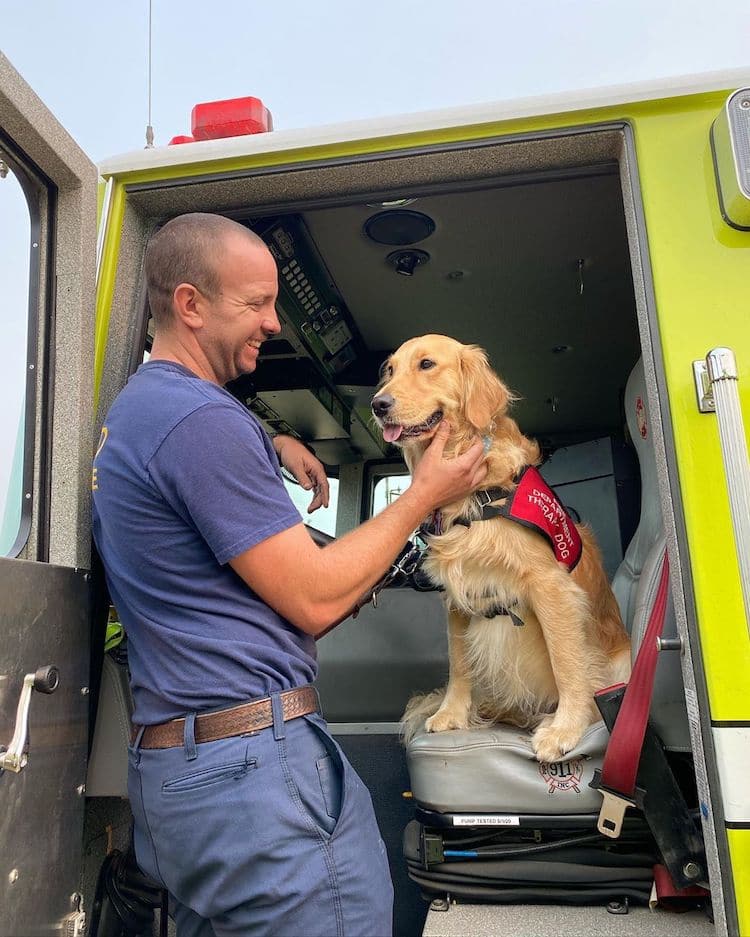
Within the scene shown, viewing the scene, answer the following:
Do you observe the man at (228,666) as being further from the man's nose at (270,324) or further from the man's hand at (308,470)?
the man's hand at (308,470)

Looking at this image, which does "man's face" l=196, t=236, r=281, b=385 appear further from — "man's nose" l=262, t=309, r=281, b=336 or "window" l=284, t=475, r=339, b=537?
"window" l=284, t=475, r=339, b=537

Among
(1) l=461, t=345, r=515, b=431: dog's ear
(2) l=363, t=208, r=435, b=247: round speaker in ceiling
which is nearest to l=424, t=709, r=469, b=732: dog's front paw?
(1) l=461, t=345, r=515, b=431: dog's ear

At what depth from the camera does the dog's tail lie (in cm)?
251

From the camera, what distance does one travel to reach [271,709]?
1278 mm

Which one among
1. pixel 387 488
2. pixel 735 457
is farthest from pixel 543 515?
pixel 387 488

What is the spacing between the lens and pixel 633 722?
1.64 meters

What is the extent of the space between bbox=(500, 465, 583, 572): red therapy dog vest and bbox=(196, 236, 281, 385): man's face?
104cm

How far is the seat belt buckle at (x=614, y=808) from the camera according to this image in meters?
1.67

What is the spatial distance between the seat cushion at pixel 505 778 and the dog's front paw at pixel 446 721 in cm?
43

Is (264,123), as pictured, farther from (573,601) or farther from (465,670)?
(465,670)

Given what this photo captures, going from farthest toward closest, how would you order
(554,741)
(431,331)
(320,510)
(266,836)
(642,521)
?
(320,510) → (431,331) → (642,521) → (554,741) → (266,836)

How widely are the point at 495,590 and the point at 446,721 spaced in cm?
47

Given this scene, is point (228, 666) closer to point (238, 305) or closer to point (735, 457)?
point (238, 305)

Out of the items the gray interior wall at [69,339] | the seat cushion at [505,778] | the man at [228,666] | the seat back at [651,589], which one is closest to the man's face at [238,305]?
the man at [228,666]
